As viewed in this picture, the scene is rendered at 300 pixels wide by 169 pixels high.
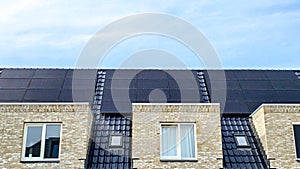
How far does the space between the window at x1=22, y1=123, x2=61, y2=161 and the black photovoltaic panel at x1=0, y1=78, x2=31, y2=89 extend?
3.62 metres

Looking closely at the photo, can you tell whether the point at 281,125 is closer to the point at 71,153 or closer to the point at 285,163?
the point at 285,163

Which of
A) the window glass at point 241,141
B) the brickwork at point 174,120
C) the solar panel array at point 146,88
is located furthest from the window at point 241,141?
the solar panel array at point 146,88

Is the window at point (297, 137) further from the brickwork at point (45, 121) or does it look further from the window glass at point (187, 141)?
the brickwork at point (45, 121)

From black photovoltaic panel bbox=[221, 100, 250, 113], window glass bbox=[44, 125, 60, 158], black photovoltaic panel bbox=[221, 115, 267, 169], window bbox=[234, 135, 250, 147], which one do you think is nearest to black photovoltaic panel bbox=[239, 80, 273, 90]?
black photovoltaic panel bbox=[221, 100, 250, 113]

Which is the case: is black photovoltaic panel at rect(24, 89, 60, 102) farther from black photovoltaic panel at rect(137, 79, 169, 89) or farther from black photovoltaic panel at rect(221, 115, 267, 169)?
black photovoltaic panel at rect(221, 115, 267, 169)

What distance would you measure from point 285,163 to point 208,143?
96.8 inches

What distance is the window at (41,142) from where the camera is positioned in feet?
46.1

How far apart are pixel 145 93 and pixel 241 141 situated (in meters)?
4.15

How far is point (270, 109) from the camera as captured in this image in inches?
589

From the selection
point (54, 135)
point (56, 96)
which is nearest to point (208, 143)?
point (54, 135)

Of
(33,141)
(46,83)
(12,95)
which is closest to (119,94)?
(46,83)

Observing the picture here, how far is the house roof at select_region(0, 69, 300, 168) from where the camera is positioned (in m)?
14.9

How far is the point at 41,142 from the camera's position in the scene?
14.1 m

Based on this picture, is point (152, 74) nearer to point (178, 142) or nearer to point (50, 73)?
point (50, 73)
